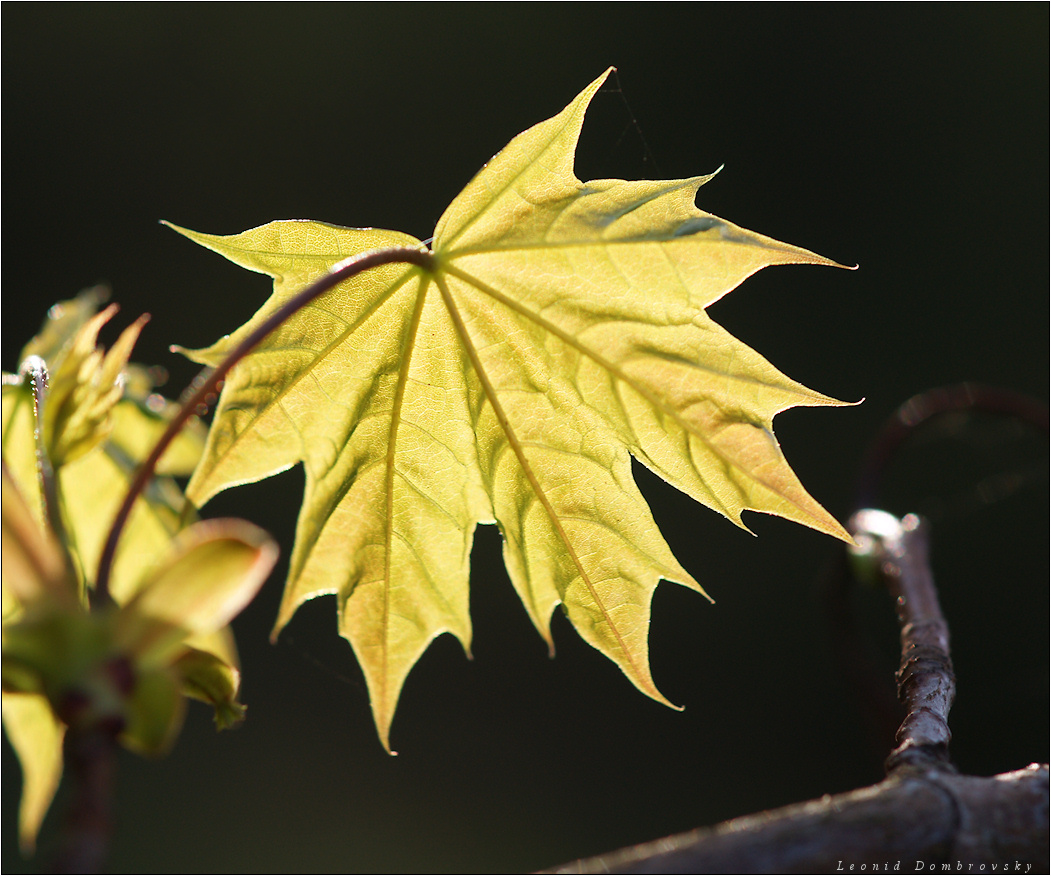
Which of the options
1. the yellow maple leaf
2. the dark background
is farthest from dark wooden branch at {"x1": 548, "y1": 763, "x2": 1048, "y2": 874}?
the dark background

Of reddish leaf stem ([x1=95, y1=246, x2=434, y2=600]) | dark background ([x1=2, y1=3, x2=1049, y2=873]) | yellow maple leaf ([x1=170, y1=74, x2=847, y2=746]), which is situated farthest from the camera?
dark background ([x1=2, y1=3, x2=1049, y2=873])

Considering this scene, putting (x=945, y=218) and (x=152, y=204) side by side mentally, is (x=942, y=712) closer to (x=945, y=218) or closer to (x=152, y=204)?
(x=945, y=218)

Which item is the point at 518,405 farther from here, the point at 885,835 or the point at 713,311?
the point at 713,311

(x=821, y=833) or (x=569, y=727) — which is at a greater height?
(x=821, y=833)

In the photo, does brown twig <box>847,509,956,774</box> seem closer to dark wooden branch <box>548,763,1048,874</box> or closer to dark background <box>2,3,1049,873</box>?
dark wooden branch <box>548,763,1048,874</box>

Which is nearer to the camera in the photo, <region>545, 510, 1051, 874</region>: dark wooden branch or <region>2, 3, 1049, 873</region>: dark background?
<region>545, 510, 1051, 874</region>: dark wooden branch

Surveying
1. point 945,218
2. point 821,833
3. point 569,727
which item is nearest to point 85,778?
point 821,833

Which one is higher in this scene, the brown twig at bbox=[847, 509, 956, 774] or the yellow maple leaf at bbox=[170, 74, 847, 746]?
the yellow maple leaf at bbox=[170, 74, 847, 746]
